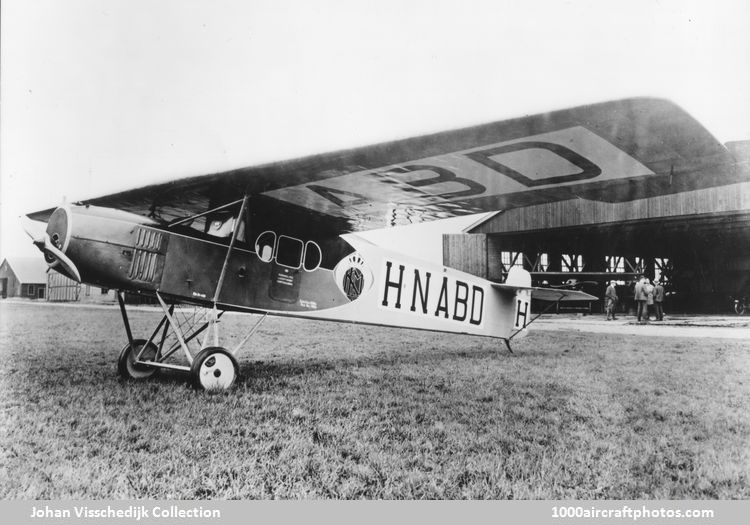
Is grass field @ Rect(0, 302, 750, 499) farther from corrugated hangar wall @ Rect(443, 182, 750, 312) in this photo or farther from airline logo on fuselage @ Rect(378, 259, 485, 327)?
corrugated hangar wall @ Rect(443, 182, 750, 312)

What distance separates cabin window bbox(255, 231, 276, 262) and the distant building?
4975cm

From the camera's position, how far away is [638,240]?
21.7 m

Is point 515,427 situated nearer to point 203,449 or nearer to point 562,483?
point 562,483

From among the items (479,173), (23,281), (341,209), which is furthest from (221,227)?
(23,281)

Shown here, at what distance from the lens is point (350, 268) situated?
6418 millimetres

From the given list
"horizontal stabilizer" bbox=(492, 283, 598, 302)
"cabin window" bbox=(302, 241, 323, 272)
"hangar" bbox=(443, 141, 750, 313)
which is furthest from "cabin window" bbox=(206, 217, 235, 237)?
"hangar" bbox=(443, 141, 750, 313)

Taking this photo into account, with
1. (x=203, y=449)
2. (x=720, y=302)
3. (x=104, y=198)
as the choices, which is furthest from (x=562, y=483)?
(x=720, y=302)

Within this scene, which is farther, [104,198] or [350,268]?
[350,268]

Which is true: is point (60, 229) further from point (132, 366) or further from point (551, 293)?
point (551, 293)

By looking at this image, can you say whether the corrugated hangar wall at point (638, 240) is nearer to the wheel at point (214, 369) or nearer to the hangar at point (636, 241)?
the hangar at point (636, 241)

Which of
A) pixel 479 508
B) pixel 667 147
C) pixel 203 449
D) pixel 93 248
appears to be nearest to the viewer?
pixel 479 508

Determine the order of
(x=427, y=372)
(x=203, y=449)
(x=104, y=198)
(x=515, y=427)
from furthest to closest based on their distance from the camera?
(x=427, y=372) → (x=104, y=198) → (x=515, y=427) → (x=203, y=449)

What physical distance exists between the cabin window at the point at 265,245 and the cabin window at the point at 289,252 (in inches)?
3.5

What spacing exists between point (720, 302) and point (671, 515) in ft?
81.6
